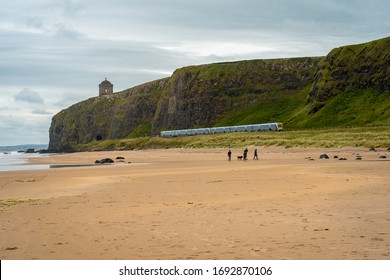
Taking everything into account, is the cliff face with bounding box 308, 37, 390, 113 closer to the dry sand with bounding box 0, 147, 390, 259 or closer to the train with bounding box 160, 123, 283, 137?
the train with bounding box 160, 123, 283, 137

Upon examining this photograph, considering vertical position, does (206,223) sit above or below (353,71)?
below

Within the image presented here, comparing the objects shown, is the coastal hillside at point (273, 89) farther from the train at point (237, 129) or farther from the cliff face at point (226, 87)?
the train at point (237, 129)

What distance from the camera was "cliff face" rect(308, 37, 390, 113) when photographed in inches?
4973

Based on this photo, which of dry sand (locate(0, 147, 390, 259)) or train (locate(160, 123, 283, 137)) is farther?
train (locate(160, 123, 283, 137))

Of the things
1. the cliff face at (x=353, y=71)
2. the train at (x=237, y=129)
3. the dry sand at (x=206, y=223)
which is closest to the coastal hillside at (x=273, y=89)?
the cliff face at (x=353, y=71)

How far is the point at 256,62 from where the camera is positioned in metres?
185

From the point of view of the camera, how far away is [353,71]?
13300 cm

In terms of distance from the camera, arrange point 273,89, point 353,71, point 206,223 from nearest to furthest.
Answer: point 206,223 → point 353,71 → point 273,89

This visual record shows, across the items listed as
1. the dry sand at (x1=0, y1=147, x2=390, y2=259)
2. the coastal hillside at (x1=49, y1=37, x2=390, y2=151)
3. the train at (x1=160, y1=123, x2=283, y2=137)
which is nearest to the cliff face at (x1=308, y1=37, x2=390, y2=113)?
the coastal hillside at (x1=49, y1=37, x2=390, y2=151)

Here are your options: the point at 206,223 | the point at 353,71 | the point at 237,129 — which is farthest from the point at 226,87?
the point at 206,223

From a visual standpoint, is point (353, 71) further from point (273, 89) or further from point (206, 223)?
point (206, 223)

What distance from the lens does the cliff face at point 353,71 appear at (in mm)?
126312
